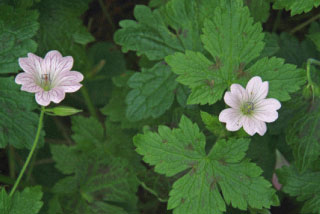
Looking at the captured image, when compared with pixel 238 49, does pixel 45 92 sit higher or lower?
lower

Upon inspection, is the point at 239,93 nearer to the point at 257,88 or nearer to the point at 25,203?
the point at 257,88

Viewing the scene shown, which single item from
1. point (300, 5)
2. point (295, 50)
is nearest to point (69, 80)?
point (300, 5)

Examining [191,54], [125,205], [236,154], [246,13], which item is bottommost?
[125,205]

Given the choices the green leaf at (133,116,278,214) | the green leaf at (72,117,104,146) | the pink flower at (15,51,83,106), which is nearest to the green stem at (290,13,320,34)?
the green leaf at (133,116,278,214)

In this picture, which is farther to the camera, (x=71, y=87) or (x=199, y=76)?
(x=199, y=76)

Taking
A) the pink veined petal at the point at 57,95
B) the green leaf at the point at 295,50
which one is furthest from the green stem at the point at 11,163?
the green leaf at the point at 295,50

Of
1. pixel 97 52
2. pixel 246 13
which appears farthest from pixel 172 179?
pixel 97 52

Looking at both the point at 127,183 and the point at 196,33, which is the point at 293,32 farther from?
the point at 127,183
